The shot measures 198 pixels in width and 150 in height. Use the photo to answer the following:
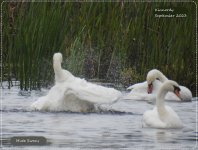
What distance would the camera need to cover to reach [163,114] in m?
14.6

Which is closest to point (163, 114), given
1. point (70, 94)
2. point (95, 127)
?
point (95, 127)

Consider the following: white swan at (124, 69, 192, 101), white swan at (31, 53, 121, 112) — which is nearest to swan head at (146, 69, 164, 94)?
white swan at (124, 69, 192, 101)

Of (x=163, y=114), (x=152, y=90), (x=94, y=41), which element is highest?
(x=94, y=41)

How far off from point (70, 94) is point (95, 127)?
1.21m

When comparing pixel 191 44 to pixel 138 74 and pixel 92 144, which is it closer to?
pixel 138 74

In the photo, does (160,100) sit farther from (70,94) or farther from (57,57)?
(57,57)

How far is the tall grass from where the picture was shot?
14961 mm

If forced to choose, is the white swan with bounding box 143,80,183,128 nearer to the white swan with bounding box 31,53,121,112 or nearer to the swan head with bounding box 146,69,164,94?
the swan head with bounding box 146,69,164,94

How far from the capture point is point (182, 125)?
1434 centimetres

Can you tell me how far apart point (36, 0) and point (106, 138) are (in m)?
2.48

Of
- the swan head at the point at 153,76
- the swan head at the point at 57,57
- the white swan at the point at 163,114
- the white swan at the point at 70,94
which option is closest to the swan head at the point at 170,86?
the white swan at the point at 163,114

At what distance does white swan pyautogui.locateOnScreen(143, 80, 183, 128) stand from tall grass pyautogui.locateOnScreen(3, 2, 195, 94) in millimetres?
290

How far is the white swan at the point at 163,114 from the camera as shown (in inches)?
564

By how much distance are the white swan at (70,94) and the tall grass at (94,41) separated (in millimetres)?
145
